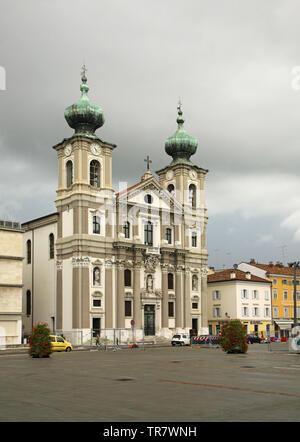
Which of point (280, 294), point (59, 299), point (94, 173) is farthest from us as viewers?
point (280, 294)

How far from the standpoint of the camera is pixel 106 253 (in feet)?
206

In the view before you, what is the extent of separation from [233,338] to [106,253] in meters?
28.0

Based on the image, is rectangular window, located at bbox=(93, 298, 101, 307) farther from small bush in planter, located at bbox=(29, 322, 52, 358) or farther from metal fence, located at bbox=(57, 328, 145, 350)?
small bush in planter, located at bbox=(29, 322, 52, 358)

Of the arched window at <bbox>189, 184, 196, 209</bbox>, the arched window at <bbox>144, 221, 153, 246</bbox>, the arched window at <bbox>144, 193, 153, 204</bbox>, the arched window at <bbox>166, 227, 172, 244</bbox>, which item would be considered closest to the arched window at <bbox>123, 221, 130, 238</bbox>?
the arched window at <bbox>144, 221, 153, 246</bbox>

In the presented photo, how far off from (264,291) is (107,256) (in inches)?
1102

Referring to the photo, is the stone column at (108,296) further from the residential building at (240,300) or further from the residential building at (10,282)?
the residential building at (240,300)

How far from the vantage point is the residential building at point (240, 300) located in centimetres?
7719

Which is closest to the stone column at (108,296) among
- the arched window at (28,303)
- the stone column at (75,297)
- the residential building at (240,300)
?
the stone column at (75,297)

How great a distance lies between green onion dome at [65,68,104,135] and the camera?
6456cm

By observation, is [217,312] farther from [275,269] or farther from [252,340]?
[252,340]

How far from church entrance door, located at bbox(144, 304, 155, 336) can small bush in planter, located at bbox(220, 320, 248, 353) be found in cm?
2906

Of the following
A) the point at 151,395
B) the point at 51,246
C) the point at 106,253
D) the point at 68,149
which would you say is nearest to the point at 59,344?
the point at 106,253

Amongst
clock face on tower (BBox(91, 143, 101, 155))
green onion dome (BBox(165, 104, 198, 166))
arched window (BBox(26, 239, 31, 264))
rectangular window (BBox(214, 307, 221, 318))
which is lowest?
rectangular window (BBox(214, 307, 221, 318))

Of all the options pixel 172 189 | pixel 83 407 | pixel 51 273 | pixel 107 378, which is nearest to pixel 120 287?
pixel 51 273
